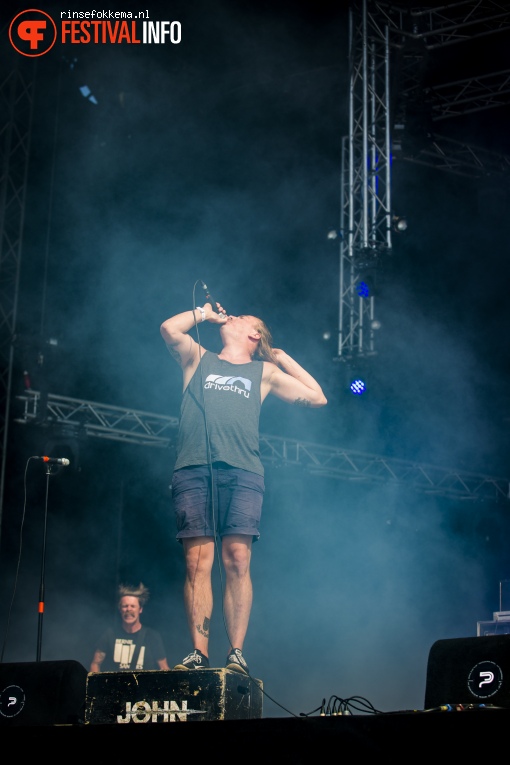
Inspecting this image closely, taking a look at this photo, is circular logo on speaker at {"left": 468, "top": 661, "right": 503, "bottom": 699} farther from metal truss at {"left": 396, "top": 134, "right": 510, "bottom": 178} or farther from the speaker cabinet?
metal truss at {"left": 396, "top": 134, "right": 510, "bottom": 178}

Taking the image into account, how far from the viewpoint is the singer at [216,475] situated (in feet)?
11.5

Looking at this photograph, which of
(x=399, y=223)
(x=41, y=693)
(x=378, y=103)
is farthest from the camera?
(x=378, y=103)

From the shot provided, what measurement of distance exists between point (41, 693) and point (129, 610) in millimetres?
2932

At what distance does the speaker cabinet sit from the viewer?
9.61 feet

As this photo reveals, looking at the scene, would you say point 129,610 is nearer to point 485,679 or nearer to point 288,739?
point 485,679

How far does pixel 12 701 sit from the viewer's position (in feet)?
11.0

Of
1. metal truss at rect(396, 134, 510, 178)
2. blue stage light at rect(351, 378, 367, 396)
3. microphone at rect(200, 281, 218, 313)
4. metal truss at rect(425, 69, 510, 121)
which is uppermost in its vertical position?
metal truss at rect(425, 69, 510, 121)

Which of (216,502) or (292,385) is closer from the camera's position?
(216,502)

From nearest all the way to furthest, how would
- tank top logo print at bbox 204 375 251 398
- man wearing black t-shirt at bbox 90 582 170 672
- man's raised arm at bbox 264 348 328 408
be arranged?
tank top logo print at bbox 204 375 251 398 < man's raised arm at bbox 264 348 328 408 < man wearing black t-shirt at bbox 90 582 170 672

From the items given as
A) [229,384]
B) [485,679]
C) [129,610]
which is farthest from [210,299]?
[129,610]

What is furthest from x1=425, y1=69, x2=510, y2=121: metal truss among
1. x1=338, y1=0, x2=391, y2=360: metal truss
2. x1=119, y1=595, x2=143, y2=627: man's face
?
x1=119, y1=595, x2=143, y2=627: man's face

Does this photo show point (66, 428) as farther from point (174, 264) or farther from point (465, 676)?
point (465, 676)

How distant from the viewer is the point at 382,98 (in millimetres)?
8109

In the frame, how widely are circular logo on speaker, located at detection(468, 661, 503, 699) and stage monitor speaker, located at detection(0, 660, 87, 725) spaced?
1.48 meters
